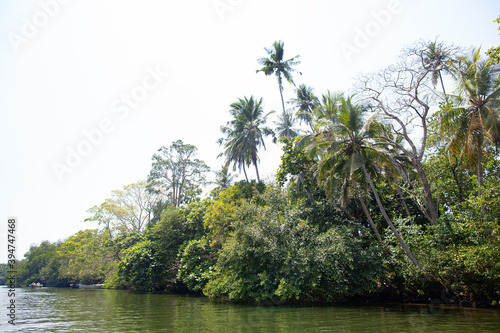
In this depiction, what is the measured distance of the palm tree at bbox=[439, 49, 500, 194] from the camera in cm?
1229

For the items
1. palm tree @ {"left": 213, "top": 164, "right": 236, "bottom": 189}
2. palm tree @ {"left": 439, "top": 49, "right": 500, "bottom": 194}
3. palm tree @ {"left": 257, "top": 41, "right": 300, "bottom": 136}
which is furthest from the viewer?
palm tree @ {"left": 213, "top": 164, "right": 236, "bottom": 189}

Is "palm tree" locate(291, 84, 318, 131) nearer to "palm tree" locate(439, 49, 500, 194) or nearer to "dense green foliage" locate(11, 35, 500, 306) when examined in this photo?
"dense green foliage" locate(11, 35, 500, 306)

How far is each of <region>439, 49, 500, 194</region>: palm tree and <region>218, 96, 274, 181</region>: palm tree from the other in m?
16.7

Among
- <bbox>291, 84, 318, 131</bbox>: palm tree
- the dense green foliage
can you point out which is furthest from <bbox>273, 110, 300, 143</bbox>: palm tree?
the dense green foliage

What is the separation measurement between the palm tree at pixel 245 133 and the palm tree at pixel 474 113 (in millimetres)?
Result: 16688

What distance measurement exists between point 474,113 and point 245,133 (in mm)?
18602

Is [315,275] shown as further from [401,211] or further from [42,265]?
[42,265]

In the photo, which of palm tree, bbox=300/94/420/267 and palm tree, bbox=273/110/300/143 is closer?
palm tree, bbox=300/94/420/267

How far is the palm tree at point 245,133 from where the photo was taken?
27953 millimetres

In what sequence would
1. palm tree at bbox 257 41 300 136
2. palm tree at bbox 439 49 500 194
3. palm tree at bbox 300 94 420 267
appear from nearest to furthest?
palm tree at bbox 439 49 500 194
palm tree at bbox 300 94 420 267
palm tree at bbox 257 41 300 136

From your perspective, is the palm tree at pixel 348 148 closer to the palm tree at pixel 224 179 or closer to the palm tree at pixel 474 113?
the palm tree at pixel 474 113

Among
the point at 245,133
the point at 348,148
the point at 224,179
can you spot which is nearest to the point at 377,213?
the point at 348,148

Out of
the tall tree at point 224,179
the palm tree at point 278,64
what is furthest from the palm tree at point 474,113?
the tall tree at point 224,179

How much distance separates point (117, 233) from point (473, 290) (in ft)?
102
